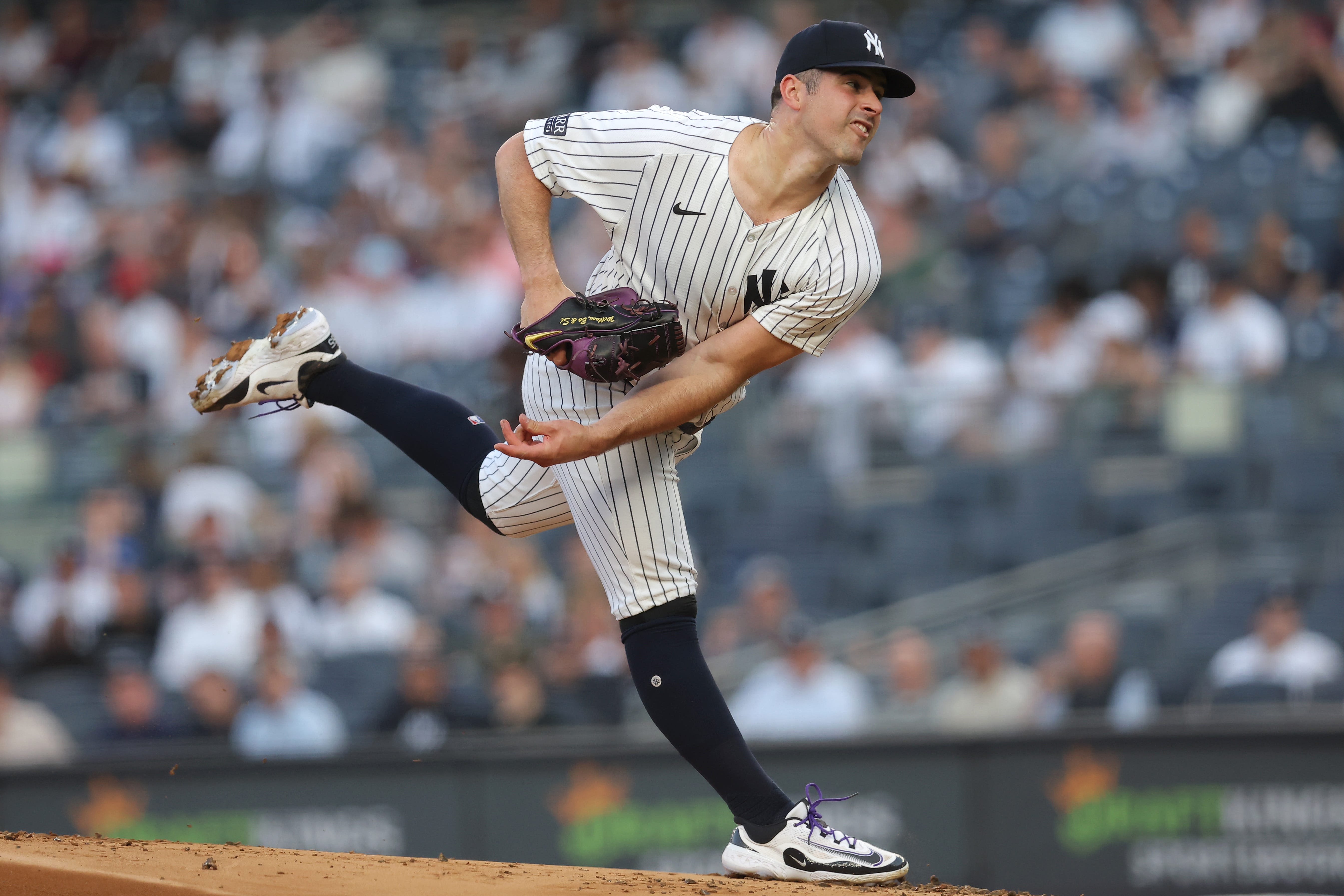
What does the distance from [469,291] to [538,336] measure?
600cm

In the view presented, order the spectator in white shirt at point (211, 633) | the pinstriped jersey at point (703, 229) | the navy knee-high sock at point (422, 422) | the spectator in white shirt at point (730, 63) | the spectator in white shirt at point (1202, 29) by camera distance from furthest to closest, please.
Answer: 1. the spectator in white shirt at point (730, 63)
2. the spectator in white shirt at point (1202, 29)
3. the spectator in white shirt at point (211, 633)
4. the navy knee-high sock at point (422, 422)
5. the pinstriped jersey at point (703, 229)

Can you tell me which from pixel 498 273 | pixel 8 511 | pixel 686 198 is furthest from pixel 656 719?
pixel 498 273

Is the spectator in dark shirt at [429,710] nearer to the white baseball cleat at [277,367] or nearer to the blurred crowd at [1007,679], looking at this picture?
the blurred crowd at [1007,679]

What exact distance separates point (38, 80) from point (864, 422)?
25.9ft

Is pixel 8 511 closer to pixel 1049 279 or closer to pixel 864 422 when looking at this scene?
pixel 864 422

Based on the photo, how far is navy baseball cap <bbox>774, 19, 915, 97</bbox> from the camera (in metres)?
3.19

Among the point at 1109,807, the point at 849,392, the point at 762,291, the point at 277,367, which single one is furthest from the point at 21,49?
the point at 762,291

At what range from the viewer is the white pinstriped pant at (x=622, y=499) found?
3.44 m

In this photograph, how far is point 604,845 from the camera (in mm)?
6344

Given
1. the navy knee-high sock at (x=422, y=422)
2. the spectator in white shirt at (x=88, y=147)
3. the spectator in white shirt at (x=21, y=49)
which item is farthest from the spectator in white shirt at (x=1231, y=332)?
the spectator in white shirt at (x=21, y=49)

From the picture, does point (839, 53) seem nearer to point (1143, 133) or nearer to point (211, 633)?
point (211, 633)

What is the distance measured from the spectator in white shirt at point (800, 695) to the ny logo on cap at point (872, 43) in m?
3.93

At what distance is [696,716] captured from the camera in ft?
11.2

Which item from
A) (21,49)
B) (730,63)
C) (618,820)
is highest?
(21,49)
